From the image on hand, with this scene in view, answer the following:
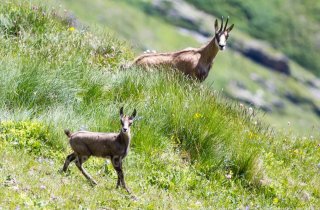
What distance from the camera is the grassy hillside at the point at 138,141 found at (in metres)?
8.79

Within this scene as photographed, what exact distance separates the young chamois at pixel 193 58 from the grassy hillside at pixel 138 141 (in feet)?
4.51

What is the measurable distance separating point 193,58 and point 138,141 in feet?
18.5

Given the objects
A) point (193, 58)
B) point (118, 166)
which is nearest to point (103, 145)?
point (118, 166)

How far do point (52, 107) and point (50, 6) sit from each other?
7.01 meters

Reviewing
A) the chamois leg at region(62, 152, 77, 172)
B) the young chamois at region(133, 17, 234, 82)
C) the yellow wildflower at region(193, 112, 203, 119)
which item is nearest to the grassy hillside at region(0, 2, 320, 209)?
the yellow wildflower at region(193, 112, 203, 119)

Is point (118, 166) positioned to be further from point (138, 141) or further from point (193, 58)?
point (193, 58)

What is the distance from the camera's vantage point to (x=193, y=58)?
53.3 feet

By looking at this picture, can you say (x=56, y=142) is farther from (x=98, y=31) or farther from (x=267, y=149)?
→ (x=98, y=31)

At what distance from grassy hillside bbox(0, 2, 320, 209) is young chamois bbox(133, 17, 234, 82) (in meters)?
1.38

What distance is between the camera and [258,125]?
14281mm

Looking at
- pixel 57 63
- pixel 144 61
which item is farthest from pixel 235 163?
pixel 144 61

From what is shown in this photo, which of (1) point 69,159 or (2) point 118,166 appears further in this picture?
(1) point 69,159

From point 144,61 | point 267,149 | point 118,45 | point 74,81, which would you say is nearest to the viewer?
point 74,81

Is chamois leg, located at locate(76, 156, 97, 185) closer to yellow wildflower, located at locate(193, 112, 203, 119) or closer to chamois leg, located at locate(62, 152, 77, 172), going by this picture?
chamois leg, located at locate(62, 152, 77, 172)
